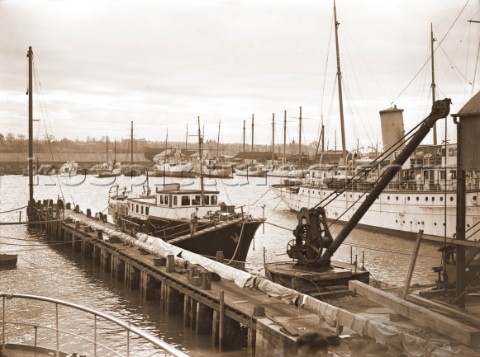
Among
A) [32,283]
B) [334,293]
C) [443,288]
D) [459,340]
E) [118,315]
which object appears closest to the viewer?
[459,340]

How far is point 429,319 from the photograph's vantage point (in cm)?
1166

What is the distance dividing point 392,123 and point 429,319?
1486 inches

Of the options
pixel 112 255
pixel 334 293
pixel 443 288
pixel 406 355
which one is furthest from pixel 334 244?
pixel 112 255

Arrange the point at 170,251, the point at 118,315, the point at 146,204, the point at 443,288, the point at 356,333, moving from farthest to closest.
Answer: the point at 146,204 < the point at 170,251 < the point at 118,315 < the point at 443,288 < the point at 356,333

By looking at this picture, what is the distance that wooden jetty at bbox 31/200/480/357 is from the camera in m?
11.6

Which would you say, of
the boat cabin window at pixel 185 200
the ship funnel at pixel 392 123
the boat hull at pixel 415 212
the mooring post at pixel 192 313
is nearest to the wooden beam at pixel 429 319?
the mooring post at pixel 192 313

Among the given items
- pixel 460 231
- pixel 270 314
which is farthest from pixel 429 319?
pixel 270 314

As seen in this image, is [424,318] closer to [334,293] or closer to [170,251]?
[334,293]

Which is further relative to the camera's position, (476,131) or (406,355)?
(476,131)

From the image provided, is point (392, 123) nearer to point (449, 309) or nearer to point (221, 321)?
point (221, 321)

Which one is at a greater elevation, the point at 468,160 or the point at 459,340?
the point at 468,160

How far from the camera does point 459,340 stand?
10906 millimetres

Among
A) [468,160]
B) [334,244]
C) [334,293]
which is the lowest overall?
[334,293]

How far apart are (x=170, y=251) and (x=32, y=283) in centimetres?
752
